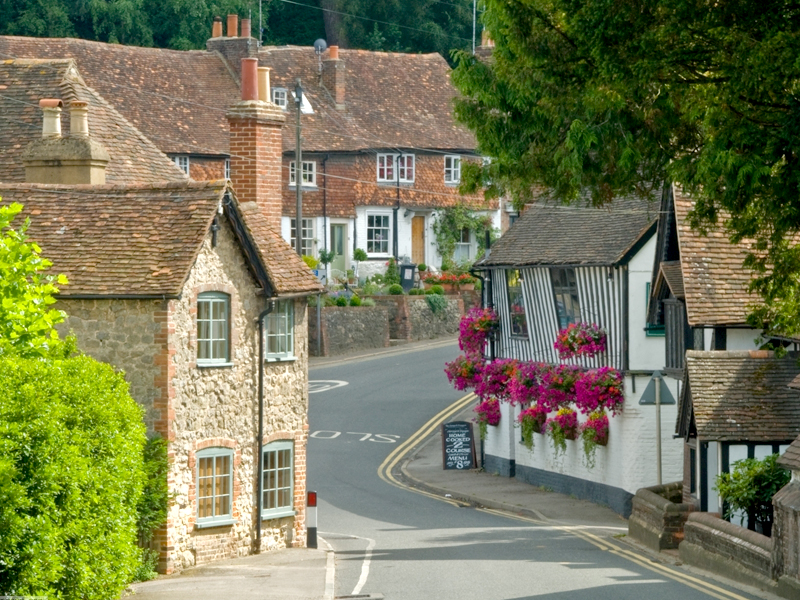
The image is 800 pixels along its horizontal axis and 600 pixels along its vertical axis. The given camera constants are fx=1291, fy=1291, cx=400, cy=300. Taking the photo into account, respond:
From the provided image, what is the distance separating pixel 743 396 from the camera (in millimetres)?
24094

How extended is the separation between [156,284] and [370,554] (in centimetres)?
649

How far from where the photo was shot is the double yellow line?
36094mm

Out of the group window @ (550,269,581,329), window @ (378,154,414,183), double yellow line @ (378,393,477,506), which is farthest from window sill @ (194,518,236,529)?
window @ (378,154,414,183)

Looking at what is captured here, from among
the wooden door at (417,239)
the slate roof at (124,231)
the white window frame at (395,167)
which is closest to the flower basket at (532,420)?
the slate roof at (124,231)

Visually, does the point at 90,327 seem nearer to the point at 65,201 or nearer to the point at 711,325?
the point at 65,201

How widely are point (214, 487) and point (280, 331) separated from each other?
3635 millimetres

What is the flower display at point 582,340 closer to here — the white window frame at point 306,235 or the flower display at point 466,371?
the flower display at point 466,371

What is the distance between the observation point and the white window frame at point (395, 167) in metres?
60.7

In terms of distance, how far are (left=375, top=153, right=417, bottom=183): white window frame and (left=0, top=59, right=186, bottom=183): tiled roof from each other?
2912 cm

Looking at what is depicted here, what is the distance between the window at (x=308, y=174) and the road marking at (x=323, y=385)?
14.6 m

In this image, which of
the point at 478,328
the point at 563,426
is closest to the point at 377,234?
the point at 478,328

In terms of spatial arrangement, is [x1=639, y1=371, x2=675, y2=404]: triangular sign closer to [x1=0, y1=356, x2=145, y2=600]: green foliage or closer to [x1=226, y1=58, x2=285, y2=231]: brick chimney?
[x1=226, y1=58, x2=285, y2=231]: brick chimney

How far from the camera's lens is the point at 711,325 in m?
26.4

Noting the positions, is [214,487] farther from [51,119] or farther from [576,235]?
[576,235]
